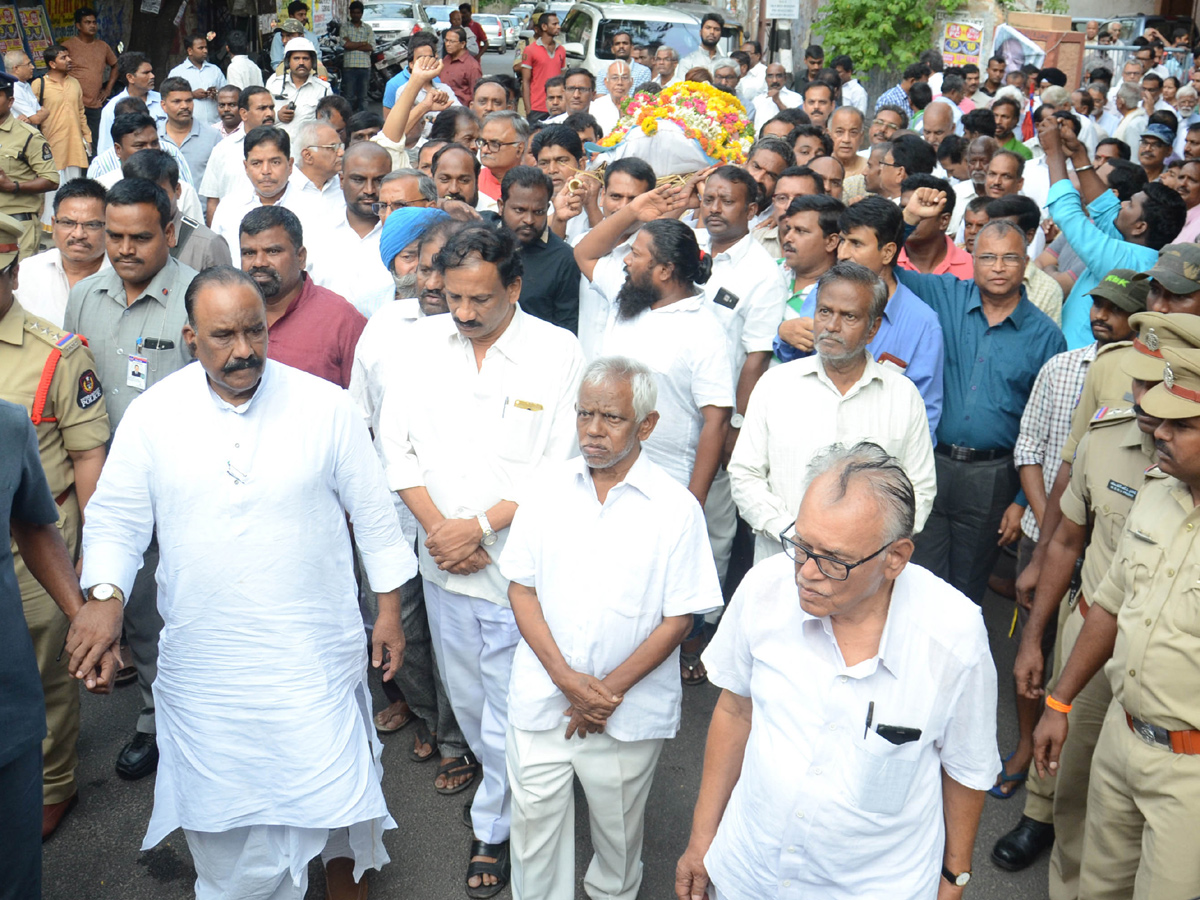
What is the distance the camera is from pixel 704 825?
291 centimetres

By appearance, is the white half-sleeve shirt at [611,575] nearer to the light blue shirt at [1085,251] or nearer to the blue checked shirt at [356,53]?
the light blue shirt at [1085,251]

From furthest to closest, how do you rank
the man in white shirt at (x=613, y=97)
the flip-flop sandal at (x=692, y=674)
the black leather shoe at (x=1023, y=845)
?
the man in white shirt at (x=613, y=97)
the flip-flop sandal at (x=692, y=674)
the black leather shoe at (x=1023, y=845)

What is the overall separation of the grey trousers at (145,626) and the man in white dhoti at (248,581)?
4.06ft

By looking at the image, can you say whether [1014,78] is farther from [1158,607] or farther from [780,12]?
[1158,607]

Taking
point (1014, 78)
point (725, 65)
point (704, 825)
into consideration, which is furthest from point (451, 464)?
point (1014, 78)

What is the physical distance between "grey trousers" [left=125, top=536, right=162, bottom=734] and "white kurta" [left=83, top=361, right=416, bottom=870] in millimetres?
1236

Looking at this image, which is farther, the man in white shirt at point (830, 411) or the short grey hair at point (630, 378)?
the man in white shirt at point (830, 411)

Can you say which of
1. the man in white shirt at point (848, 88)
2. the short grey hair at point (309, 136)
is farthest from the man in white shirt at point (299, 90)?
the man in white shirt at point (848, 88)

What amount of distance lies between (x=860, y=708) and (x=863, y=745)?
0.27ft

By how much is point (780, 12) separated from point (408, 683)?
43.3ft

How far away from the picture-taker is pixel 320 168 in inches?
280

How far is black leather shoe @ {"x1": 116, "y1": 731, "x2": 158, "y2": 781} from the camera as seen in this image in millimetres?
4594

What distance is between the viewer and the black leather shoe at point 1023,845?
418 centimetres

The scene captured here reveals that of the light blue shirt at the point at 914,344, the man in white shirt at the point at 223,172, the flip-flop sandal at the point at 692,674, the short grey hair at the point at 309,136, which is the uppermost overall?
the short grey hair at the point at 309,136
